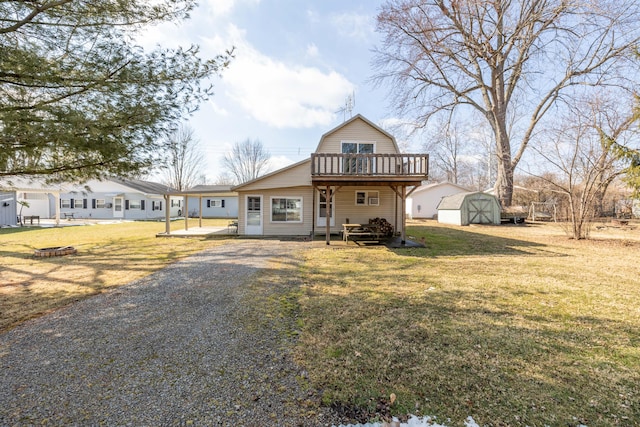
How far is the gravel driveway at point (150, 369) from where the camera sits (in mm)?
2160

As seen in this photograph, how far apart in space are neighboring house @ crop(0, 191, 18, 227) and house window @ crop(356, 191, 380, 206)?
21.5m

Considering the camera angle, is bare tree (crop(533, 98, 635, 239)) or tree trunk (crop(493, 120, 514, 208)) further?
tree trunk (crop(493, 120, 514, 208))

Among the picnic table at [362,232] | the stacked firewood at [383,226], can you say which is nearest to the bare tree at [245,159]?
the stacked firewood at [383,226]

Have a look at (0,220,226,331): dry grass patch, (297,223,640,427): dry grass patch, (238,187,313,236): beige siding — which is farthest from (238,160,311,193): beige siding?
(297,223,640,427): dry grass patch

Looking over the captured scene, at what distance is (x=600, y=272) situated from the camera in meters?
7.05

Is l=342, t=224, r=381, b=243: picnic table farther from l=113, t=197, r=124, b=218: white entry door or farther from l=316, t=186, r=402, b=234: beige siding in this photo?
l=113, t=197, r=124, b=218: white entry door

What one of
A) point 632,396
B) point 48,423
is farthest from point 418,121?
point 48,423

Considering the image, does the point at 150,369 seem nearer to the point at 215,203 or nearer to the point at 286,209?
the point at 286,209

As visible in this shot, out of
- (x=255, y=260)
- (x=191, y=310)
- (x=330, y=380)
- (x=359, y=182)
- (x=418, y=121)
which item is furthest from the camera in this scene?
(x=418, y=121)

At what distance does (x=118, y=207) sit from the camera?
2584 centimetres

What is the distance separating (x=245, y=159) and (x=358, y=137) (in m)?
35.5

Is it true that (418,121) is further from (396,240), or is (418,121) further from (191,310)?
(191,310)

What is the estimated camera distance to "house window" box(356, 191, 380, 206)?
14023 mm

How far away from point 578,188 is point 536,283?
477 inches
